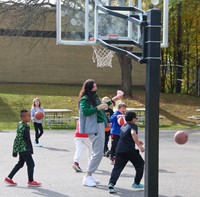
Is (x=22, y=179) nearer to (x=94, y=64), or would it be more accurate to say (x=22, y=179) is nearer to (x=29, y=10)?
(x=29, y=10)

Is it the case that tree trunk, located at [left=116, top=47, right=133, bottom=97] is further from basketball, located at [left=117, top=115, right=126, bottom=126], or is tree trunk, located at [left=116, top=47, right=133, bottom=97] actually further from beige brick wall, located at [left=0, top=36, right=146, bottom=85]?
basketball, located at [left=117, top=115, right=126, bottom=126]

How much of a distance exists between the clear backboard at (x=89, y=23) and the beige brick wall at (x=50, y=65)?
912 inches

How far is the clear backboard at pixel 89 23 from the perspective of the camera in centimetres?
902

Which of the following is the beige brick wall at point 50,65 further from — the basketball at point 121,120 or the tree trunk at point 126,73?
the basketball at point 121,120

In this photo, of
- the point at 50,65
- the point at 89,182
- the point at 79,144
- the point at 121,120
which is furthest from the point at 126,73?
the point at 89,182

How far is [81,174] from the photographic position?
35.9ft

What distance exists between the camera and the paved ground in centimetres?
925

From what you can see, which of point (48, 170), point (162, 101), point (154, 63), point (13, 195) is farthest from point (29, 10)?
point (154, 63)

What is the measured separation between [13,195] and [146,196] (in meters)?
3.46

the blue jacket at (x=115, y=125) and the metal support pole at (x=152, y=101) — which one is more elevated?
the metal support pole at (x=152, y=101)

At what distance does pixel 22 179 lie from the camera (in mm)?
10391

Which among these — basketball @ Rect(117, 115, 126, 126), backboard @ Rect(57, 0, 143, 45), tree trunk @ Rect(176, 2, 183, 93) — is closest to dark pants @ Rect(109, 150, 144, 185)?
backboard @ Rect(57, 0, 143, 45)

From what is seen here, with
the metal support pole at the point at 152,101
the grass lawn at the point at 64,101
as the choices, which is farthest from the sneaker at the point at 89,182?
the grass lawn at the point at 64,101

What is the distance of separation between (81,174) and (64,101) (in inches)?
716
